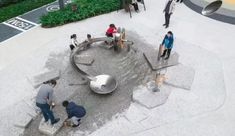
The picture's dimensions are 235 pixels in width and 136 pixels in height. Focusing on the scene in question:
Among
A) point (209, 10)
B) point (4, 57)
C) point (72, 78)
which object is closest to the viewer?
point (209, 10)

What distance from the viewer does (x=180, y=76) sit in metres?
10.9

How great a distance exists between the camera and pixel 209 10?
8797 millimetres

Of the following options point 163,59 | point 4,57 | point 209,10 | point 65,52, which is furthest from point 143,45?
point 4,57

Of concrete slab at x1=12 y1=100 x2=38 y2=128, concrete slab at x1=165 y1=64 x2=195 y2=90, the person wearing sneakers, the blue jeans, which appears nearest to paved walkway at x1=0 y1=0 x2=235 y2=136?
concrete slab at x1=12 y1=100 x2=38 y2=128

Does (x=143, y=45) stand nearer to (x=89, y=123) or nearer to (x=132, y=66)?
(x=132, y=66)

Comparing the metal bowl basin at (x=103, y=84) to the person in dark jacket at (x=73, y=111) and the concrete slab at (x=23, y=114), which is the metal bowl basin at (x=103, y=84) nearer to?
the person in dark jacket at (x=73, y=111)

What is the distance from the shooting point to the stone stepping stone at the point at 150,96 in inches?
384

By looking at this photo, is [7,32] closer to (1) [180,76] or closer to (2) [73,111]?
(2) [73,111]

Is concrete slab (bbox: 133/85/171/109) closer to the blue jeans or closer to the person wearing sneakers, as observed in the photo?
the blue jeans

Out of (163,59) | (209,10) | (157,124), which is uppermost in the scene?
(209,10)

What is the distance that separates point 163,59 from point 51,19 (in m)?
6.23

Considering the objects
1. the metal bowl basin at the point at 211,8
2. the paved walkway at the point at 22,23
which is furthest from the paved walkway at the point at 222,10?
the paved walkway at the point at 22,23

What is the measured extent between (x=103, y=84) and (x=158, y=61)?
2.65m

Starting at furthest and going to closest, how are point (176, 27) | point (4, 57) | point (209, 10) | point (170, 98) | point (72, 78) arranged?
point (176, 27) < point (4, 57) < point (72, 78) < point (170, 98) < point (209, 10)
